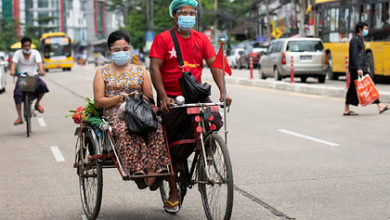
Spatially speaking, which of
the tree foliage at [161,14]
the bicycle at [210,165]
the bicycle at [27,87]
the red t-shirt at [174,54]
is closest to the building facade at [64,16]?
the tree foliage at [161,14]

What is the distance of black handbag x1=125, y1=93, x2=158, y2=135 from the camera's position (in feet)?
17.0

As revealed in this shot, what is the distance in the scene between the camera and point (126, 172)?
205 inches

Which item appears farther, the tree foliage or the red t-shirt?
the tree foliage

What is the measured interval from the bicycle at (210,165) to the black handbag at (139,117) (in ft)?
0.65

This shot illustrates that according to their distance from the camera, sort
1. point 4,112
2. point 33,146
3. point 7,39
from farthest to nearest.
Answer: point 7,39, point 4,112, point 33,146

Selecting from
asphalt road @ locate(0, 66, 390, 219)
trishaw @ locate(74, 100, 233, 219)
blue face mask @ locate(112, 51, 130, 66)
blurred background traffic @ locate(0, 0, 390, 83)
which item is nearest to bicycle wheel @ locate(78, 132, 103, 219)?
trishaw @ locate(74, 100, 233, 219)

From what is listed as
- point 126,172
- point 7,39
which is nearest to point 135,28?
point 7,39

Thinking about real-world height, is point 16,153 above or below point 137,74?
below

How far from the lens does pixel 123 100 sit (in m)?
5.49

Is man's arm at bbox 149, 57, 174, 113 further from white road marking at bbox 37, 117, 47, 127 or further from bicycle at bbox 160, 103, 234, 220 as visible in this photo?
white road marking at bbox 37, 117, 47, 127

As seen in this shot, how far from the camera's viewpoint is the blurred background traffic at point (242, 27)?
83.4 feet

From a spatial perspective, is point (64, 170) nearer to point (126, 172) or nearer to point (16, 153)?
point (16, 153)

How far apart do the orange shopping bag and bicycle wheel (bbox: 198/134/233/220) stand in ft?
29.6

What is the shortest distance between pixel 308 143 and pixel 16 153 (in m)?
4.15
